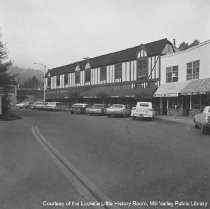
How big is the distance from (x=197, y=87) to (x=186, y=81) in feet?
13.0

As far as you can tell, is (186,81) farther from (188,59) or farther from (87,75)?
(87,75)

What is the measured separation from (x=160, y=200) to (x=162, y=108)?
35454mm

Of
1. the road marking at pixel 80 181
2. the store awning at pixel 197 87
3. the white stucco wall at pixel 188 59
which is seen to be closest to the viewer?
the road marking at pixel 80 181

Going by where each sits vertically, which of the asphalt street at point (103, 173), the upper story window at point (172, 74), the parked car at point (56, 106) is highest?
the upper story window at point (172, 74)

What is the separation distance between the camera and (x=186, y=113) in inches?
1431

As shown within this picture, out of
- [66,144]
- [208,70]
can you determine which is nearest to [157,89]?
[208,70]

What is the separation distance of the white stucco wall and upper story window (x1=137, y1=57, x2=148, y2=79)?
2840mm

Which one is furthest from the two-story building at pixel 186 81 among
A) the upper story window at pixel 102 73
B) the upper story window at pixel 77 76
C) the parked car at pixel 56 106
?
the upper story window at pixel 77 76

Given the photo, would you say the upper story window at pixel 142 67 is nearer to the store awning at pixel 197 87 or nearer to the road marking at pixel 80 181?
the store awning at pixel 197 87

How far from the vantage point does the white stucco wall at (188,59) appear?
32.5 meters

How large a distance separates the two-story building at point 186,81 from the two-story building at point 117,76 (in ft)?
6.08

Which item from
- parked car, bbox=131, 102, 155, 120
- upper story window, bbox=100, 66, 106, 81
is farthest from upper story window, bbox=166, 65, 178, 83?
upper story window, bbox=100, 66, 106, 81

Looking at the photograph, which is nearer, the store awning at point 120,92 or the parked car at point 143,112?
A: the parked car at point 143,112

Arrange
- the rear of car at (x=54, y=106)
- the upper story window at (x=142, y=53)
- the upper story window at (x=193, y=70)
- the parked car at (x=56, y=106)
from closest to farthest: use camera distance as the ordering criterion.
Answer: the upper story window at (x=193, y=70)
the upper story window at (x=142, y=53)
the parked car at (x=56, y=106)
the rear of car at (x=54, y=106)
